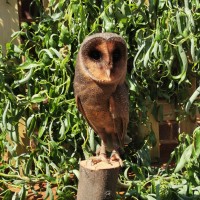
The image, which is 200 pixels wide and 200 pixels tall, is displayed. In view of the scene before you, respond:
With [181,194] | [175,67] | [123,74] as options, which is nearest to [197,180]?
[181,194]

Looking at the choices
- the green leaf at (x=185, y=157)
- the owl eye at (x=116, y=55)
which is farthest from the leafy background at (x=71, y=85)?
the owl eye at (x=116, y=55)

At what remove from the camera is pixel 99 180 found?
64.1 inches

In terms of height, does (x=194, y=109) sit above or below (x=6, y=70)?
below

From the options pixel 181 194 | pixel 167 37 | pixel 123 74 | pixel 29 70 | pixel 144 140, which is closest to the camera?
pixel 123 74

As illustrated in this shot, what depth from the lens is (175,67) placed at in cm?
261

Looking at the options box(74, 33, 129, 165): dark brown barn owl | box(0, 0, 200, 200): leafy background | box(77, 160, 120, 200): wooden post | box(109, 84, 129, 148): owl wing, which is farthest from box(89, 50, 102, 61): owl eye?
box(0, 0, 200, 200): leafy background

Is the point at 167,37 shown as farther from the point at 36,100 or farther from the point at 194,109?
the point at 36,100

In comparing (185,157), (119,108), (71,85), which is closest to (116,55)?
(119,108)

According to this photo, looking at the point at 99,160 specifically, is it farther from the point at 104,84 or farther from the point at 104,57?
the point at 104,57

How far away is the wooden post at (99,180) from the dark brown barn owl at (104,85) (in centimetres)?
7

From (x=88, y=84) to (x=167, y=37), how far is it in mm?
975

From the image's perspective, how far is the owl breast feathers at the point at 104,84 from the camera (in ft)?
4.57

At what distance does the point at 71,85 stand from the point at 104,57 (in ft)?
3.68

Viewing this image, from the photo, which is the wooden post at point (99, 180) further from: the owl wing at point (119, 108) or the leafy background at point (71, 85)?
the leafy background at point (71, 85)
